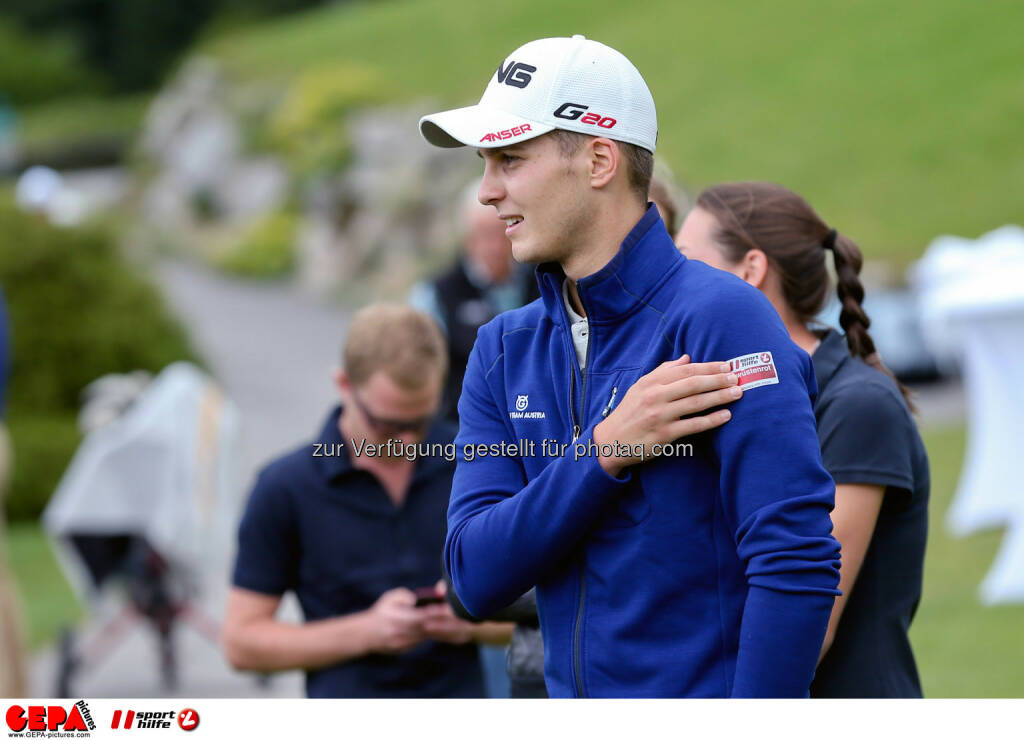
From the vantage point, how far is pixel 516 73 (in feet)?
7.45

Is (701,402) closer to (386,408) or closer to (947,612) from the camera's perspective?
(386,408)

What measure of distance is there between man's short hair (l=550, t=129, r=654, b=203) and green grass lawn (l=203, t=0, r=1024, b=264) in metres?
16.6

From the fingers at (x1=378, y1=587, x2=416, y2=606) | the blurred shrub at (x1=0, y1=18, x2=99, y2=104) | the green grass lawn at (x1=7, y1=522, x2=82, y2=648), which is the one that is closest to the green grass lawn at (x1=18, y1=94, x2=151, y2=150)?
the blurred shrub at (x1=0, y1=18, x2=99, y2=104)

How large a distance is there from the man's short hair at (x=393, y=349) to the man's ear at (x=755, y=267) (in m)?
1.15

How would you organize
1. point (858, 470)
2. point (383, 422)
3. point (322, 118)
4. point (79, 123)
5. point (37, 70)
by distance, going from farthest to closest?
point (37, 70)
point (79, 123)
point (322, 118)
point (383, 422)
point (858, 470)

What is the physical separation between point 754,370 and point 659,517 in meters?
0.29

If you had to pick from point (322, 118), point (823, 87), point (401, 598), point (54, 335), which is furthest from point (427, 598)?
point (322, 118)

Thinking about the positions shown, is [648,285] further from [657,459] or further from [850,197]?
[850,197]

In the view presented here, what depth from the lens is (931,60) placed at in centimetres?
2622

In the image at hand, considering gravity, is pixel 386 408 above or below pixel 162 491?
above

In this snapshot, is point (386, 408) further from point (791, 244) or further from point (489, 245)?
point (489, 245)
